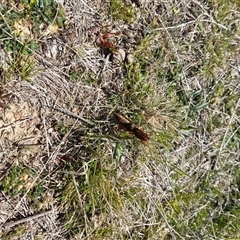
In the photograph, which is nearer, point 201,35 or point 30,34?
point 30,34

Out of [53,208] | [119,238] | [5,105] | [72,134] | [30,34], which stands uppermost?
[30,34]

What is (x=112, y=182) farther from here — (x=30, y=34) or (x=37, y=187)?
(x=30, y=34)

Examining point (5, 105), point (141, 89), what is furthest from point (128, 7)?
point (5, 105)

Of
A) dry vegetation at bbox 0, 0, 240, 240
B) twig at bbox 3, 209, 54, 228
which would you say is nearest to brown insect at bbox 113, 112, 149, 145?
dry vegetation at bbox 0, 0, 240, 240

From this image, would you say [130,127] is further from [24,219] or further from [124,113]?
[24,219]

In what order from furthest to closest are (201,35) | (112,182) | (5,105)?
(201,35), (112,182), (5,105)

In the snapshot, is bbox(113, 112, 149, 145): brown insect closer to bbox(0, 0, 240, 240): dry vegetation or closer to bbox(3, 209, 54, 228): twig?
bbox(0, 0, 240, 240): dry vegetation
